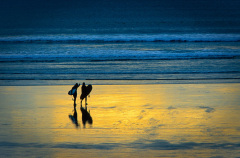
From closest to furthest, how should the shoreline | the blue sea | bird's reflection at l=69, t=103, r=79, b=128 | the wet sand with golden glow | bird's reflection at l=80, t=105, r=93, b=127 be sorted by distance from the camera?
the wet sand with golden glow, bird's reflection at l=69, t=103, r=79, b=128, bird's reflection at l=80, t=105, r=93, b=127, the shoreline, the blue sea

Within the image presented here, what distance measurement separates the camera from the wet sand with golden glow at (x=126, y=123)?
16.7 ft

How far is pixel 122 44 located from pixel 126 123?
23.1 meters

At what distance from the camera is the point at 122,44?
29.1 meters

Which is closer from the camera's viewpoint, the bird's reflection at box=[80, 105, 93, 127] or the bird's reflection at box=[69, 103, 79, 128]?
the bird's reflection at box=[69, 103, 79, 128]

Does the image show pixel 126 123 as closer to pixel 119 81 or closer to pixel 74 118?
pixel 74 118

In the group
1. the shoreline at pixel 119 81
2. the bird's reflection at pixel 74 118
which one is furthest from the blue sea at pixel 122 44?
the bird's reflection at pixel 74 118

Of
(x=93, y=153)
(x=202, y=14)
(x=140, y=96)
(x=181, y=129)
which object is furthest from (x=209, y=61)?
(x=202, y=14)

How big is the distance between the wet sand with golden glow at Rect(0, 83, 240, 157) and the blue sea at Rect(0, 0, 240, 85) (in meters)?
2.27

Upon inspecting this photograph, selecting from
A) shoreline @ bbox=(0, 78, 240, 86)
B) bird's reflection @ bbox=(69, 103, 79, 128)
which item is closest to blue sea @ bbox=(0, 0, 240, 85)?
shoreline @ bbox=(0, 78, 240, 86)

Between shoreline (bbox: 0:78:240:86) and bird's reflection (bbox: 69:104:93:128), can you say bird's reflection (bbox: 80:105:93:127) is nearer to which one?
bird's reflection (bbox: 69:104:93:128)

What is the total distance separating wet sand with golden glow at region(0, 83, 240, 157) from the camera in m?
5.09

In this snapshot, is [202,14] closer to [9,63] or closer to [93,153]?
[9,63]

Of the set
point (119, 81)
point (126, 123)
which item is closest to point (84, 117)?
point (126, 123)

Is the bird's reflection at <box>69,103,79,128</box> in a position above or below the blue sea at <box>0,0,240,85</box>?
below
